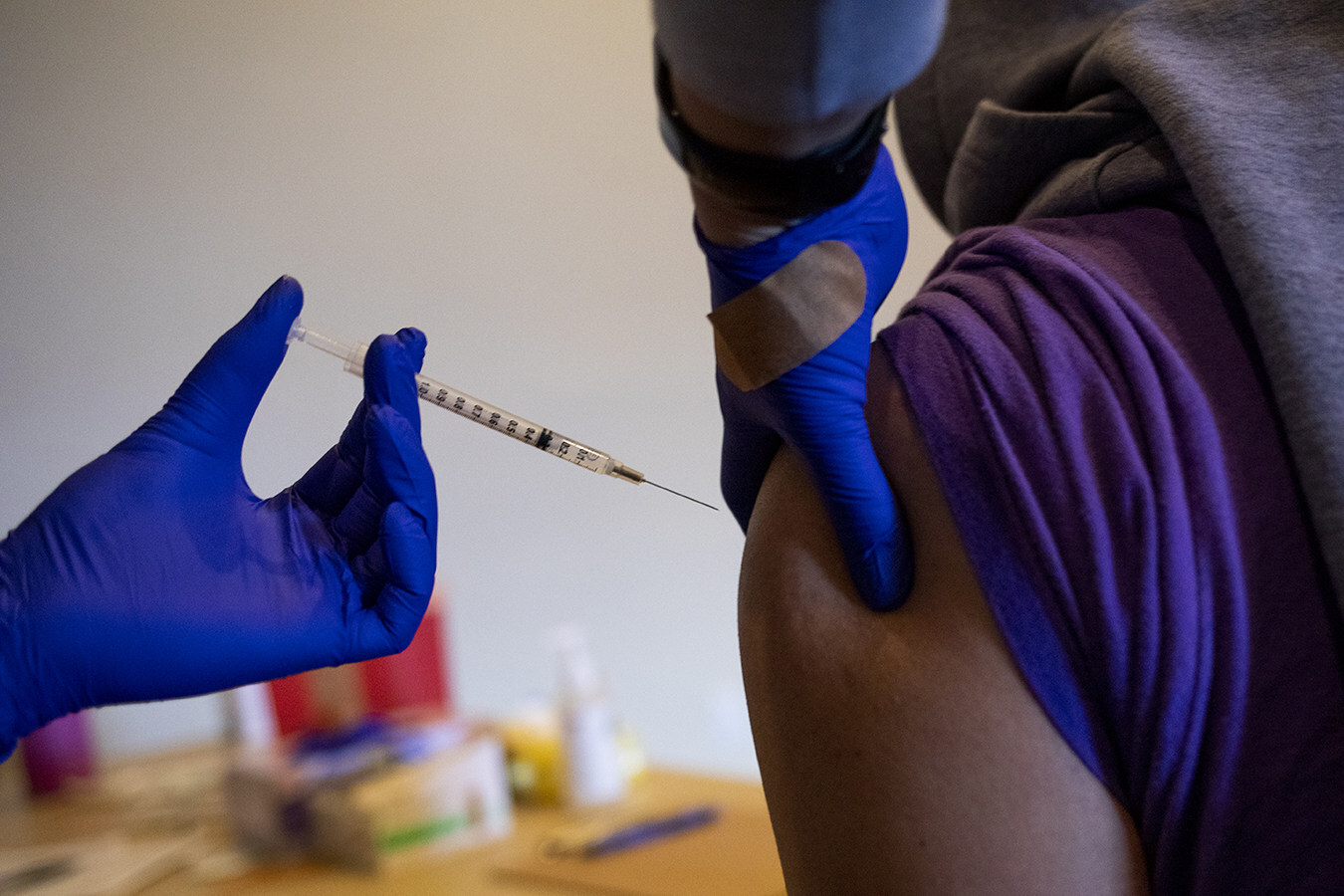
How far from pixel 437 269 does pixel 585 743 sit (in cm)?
95

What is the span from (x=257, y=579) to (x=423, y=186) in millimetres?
1143

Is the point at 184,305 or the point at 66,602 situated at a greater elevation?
the point at 184,305

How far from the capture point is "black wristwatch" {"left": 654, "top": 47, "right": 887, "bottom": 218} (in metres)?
0.46

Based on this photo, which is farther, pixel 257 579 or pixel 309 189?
pixel 309 189

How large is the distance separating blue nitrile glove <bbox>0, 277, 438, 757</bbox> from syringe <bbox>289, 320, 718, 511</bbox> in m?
0.08

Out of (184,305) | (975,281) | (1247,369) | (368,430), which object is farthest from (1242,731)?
(184,305)

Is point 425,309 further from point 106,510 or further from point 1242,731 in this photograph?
point 1242,731

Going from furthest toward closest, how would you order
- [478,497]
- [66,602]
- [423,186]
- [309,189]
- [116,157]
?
[478,497]
[423,186]
[309,189]
[116,157]
[66,602]

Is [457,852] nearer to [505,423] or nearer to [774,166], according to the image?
[505,423]

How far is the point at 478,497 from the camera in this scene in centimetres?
176

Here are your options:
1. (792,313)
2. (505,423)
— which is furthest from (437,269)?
(792,313)

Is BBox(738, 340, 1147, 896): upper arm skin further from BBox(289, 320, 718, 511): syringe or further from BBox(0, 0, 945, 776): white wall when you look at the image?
BBox(0, 0, 945, 776): white wall

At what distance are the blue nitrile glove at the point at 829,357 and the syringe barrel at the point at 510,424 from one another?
26 centimetres

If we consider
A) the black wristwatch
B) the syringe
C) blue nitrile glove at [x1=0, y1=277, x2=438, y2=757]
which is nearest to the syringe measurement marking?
the syringe
